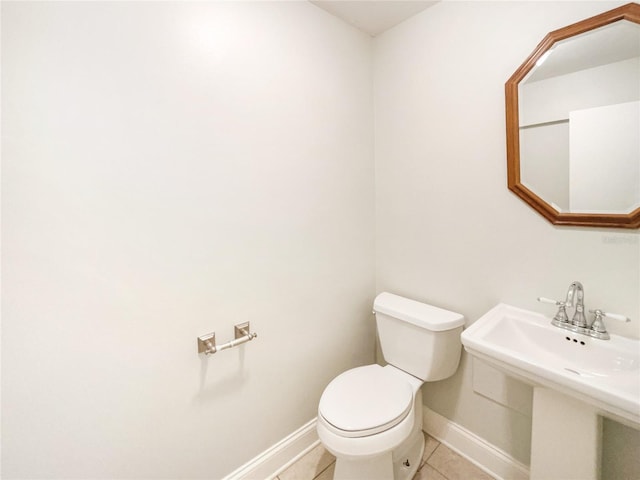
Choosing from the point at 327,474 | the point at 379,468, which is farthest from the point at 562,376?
the point at 327,474

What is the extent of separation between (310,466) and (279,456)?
18cm

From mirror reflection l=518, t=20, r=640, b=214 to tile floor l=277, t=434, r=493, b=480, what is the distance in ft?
4.35

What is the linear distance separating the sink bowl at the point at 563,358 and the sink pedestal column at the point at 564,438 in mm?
126

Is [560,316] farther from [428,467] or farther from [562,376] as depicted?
[428,467]

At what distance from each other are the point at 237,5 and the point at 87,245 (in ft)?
3.59

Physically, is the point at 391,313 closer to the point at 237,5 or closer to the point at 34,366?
the point at 34,366

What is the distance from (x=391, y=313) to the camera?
1484 mm

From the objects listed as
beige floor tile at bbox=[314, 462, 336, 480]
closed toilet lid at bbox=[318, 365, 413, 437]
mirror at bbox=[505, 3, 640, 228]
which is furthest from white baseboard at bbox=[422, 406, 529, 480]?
mirror at bbox=[505, 3, 640, 228]

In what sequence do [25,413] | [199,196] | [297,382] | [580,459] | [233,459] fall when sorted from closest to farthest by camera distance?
[25,413]
[580,459]
[199,196]
[233,459]
[297,382]

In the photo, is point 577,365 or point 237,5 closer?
point 577,365

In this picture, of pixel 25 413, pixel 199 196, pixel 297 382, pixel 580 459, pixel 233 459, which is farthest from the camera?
pixel 297 382

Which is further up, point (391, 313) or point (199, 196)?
point (199, 196)

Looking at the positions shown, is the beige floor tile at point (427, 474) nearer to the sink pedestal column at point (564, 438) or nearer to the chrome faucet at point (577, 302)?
the sink pedestal column at point (564, 438)

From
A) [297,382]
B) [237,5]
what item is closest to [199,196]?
[237,5]
